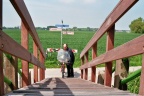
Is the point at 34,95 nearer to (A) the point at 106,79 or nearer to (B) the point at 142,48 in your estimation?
Result: (B) the point at 142,48

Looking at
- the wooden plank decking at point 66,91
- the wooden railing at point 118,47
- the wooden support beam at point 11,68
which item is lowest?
the wooden plank decking at point 66,91

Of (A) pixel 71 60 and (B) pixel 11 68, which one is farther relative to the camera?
(A) pixel 71 60

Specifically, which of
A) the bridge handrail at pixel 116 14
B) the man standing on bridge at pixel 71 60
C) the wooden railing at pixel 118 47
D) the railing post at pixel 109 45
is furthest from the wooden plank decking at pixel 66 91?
the man standing on bridge at pixel 71 60

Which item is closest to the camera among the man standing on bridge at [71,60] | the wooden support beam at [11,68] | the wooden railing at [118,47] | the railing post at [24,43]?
the wooden railing at [118,47]

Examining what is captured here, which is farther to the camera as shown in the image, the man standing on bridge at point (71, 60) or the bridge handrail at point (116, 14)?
the man standing on bridge at point (71, 60)

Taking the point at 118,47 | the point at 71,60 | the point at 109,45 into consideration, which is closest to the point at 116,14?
the point at 118,47

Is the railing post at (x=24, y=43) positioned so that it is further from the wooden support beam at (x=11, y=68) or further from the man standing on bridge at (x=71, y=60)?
the man standing on bridge at (x=71, y=60)

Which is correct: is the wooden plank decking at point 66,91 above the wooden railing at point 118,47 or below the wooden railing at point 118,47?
below

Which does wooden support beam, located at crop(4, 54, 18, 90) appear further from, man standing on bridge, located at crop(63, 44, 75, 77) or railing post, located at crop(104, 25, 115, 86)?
man standing on bridge, located at crop(63, 44, 75, 77)

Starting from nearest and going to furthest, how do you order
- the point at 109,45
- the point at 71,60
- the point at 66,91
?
the point at 66,91
the point at 109,45
the point at 71,60

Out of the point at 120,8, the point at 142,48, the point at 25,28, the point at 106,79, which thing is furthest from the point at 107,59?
the point at 142,48

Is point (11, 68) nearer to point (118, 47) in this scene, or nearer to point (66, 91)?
point (66, 91)

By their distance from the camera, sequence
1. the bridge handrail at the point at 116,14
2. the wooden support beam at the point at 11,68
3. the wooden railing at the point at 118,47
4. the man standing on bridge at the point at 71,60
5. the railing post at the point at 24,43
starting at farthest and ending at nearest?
1. the man standing on bridge at the point at 71,60
2. the wooden support beam at the point at 11,68
3. the railing post at the point at 24,43
4. the bridge handrail at the point at 116,14
5. the wooden railing at the point at 118,47

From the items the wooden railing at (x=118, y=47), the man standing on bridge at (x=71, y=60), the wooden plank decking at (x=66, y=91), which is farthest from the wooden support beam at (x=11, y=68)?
the man standing on bridge at (x=71, y=60)
